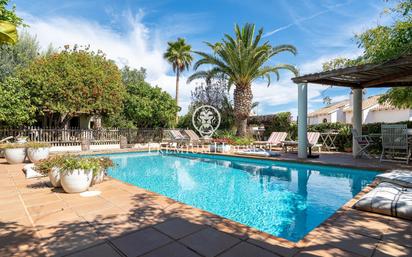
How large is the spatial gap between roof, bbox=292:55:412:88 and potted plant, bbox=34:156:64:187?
835cm

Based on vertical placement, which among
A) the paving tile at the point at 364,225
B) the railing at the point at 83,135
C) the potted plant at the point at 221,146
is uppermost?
the railing at the point at 83,135

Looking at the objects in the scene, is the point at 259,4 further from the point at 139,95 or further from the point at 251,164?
the point at 139,95

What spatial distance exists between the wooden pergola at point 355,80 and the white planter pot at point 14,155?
10.6m

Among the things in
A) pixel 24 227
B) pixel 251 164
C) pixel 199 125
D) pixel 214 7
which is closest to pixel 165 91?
pixel 199 125

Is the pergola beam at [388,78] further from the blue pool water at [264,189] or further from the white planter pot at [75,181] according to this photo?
the white planter pot at [75,181]

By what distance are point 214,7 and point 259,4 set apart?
2.64 metres

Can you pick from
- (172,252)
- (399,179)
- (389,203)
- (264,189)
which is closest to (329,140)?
(264,189)

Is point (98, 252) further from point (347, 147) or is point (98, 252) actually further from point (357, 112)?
point (347, 147)

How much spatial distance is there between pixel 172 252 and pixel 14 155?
892 centimetres

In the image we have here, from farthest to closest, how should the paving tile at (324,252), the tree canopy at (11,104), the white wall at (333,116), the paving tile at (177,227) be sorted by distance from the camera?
the white wall at (333,116), the tree canopy at (11,104), the paving tile at (177,227), the paving tile at (324,252)

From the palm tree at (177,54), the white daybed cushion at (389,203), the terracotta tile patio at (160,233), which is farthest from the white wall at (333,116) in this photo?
the terracotta tile patio at (160,233)

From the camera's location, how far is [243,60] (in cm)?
1413

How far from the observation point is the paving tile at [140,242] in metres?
2.47

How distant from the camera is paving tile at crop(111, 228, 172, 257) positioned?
8.10 feet
